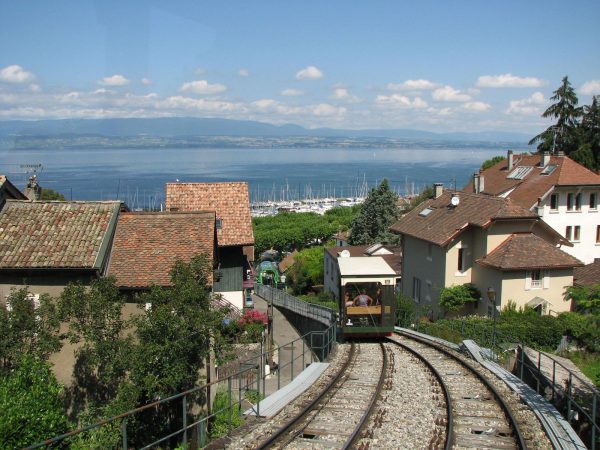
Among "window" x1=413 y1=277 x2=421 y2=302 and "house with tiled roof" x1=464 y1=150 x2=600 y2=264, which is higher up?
"house with tiled roof" x1=464 y1=150 x2=600 y2=264

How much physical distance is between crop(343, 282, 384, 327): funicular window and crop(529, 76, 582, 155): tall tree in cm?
4168

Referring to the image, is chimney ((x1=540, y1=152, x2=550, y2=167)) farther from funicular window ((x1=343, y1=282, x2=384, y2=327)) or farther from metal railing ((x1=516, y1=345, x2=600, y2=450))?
metal railing ((x1=516, y1=345, x2=600, y2=450))

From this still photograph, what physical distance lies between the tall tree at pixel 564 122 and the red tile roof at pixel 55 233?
50.4 metres

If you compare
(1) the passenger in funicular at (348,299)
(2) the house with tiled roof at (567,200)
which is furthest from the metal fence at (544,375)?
(2) the house with tiled roof at (567,200)

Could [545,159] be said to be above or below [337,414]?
above

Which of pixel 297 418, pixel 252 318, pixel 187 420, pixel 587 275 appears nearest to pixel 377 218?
pixel 587 275

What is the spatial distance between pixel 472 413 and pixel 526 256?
20.3 metres

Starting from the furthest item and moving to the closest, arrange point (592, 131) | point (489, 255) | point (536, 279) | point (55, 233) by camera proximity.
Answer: point (592, 131)
point (489, 255)
point (536, 279)
point (55, 233)

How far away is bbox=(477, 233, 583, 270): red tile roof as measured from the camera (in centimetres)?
3133

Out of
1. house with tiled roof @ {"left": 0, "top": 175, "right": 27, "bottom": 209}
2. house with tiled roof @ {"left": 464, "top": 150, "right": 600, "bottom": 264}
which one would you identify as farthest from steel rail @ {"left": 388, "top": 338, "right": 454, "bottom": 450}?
house with tiled roof @ {"left": 464, "top": 150, "right": 600, "bottom": 264}

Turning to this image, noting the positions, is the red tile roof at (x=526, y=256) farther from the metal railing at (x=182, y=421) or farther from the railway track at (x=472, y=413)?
the metal railing at (x=182, y=421)

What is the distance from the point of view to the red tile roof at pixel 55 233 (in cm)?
1762

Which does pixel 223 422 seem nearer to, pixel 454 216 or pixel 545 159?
pixel 454 216

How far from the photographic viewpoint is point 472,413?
1331 cm
